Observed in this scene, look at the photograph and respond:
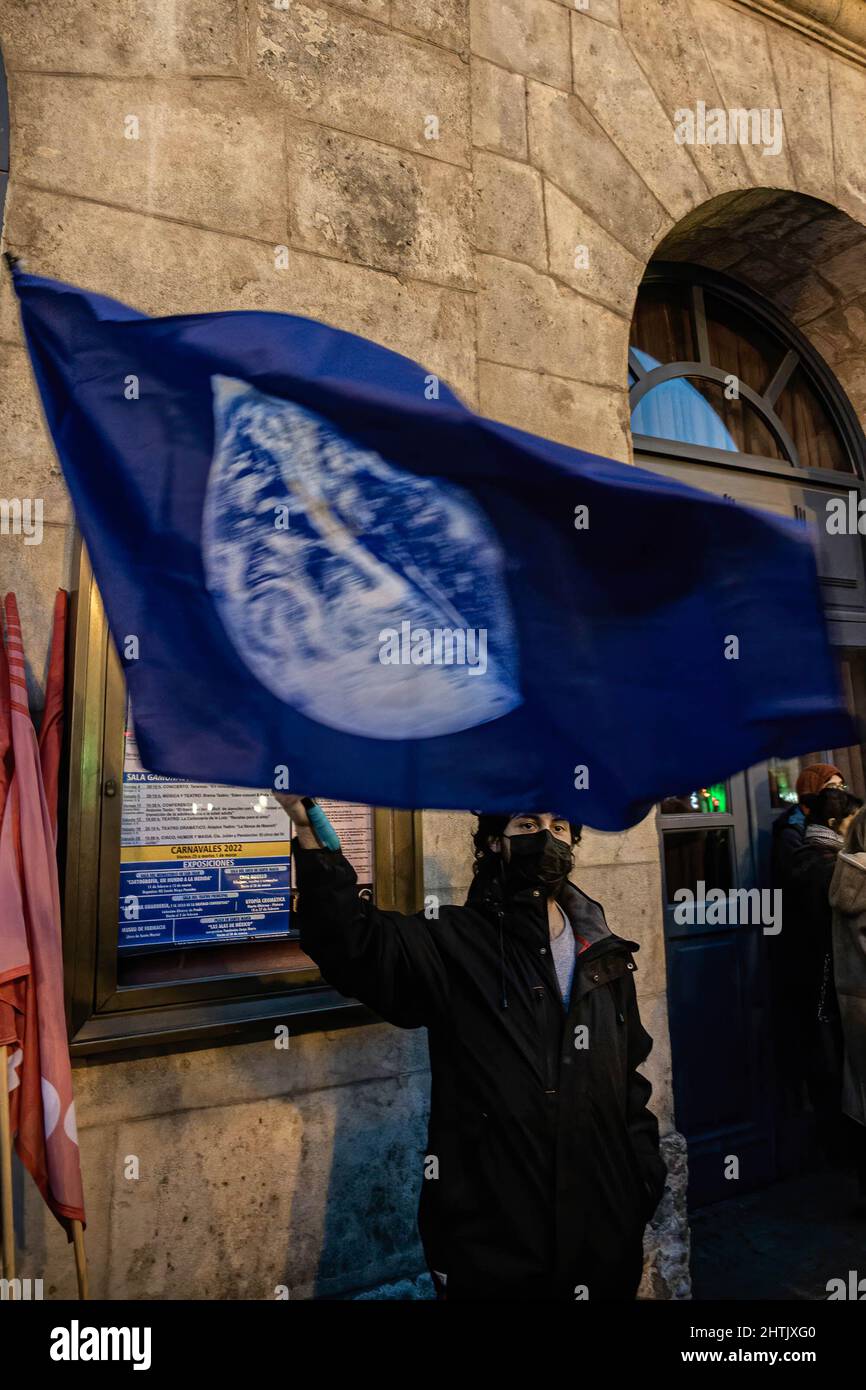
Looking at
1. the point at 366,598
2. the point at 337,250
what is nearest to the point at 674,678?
the point at 366,598

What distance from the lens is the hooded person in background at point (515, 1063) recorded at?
2100 mm

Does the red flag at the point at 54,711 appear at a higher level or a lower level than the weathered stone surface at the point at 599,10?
lower

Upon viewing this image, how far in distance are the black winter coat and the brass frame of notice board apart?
2.94ft

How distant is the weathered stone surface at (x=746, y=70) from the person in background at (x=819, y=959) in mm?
3485

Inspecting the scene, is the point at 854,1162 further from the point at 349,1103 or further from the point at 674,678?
the point at 674,678

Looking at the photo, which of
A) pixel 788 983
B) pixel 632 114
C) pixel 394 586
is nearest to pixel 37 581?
pixel 394 586

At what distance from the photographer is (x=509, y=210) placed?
4.00m

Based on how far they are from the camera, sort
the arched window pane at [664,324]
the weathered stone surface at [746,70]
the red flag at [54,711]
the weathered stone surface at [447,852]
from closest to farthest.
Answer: the red flag at [54,711] → the weathered stone surface at [447,852] → the weathered stone surface at [746,70] → the arched window pane at [664,324]

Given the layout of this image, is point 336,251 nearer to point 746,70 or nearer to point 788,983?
point 746,70

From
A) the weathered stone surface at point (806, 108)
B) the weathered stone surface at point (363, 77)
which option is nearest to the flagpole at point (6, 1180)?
the weathered stone surface at point (363, 77)

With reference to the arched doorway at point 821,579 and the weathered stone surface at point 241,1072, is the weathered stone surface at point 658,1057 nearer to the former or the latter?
the arched doorway at point 821,579

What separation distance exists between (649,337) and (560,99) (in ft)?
4.58

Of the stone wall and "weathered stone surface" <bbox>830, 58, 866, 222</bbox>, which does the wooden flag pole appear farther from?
"weathered stone surface" <bbox>830, 58, 866, 222</bbox>

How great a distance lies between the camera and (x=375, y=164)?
3.62 m
